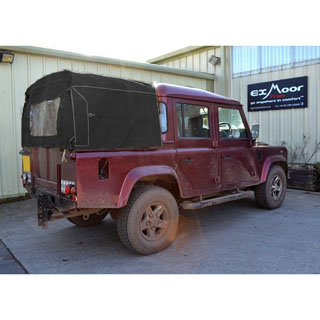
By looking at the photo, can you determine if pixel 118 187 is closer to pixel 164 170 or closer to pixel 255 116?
pixel 164 170


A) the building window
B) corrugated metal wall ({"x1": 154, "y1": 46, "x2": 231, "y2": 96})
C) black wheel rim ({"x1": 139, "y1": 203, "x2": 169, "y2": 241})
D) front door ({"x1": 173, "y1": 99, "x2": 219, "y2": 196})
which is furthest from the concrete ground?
corrugated metal wall ({"x1": 154, "y1": 46, "x2": 231, "y2": 96})

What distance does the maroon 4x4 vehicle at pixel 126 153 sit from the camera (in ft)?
11.5

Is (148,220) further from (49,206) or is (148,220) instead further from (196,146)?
(196,146)

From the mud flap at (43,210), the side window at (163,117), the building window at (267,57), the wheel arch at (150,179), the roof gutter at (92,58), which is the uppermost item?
the building window at (267,57)

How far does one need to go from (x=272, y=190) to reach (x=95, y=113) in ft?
13.7

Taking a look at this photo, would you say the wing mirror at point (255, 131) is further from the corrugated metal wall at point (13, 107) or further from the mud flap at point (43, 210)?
the corrugated metal wall at point (13, 107)

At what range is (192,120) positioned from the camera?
4.71 meters

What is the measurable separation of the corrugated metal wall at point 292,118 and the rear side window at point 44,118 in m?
7.64

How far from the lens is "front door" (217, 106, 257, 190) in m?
5.11

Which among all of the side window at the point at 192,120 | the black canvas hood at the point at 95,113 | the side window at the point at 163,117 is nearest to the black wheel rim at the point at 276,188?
the side window at the point at 192,120

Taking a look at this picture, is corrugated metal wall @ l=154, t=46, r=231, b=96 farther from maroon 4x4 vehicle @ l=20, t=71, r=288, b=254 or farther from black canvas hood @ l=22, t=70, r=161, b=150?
black canvas hood @ l=22, t=70, r=161, b=150

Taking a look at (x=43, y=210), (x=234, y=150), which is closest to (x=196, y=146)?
(x=234, y=150)

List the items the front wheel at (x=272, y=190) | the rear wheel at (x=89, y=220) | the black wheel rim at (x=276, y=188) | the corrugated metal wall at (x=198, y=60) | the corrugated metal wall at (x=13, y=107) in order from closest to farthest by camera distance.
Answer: the rear wheel at (x=89, y=220) → the front wheel at (x=272, y=190) → the black wheel rim at (x=276, y=188) → the corrugated metal wall at (x=13, y=107) → the corrugated metal wall at (x=198, y=60)

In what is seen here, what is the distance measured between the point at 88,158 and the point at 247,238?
2669 mm
